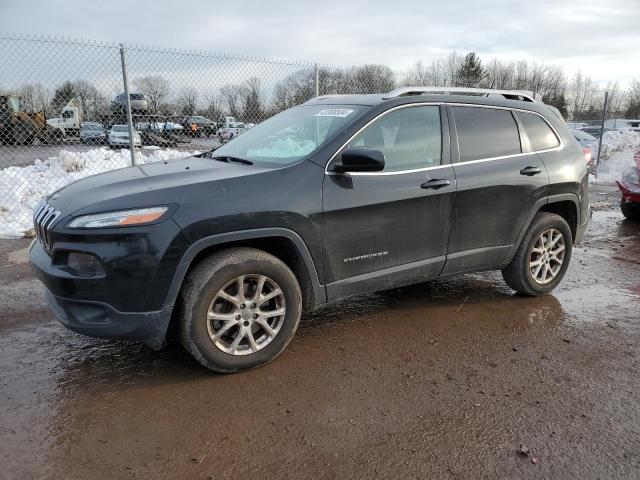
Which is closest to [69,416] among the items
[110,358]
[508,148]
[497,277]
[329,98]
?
[110,358]

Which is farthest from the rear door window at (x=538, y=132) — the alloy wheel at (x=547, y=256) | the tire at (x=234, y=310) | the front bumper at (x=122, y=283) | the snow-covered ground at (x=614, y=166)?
the snow-covered ground at (x=614, y=166)

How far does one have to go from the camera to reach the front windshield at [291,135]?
140 inches

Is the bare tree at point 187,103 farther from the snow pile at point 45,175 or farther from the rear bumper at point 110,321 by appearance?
the rear bumper at point 110,321

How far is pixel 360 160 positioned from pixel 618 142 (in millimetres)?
20538

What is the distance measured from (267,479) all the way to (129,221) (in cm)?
159

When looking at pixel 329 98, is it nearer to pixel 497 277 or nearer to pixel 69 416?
pixel 497 277

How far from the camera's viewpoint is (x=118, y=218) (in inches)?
111

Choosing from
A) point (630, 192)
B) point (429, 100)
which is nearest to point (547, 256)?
point (429, 100)

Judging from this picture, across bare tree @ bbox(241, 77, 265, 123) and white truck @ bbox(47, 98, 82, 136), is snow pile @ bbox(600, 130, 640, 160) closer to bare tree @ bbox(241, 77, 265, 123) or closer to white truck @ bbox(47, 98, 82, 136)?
bare tree @ bbox(241, 77, 265, 123)

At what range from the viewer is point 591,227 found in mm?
8242

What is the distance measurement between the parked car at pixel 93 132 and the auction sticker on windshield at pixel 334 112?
685cm

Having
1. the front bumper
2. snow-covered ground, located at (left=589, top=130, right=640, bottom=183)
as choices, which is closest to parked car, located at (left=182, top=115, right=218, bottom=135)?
the front bumper

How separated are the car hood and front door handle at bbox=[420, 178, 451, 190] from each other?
129 centimetres

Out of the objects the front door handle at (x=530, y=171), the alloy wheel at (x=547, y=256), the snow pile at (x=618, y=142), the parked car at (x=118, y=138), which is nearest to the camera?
the front door handle at (x=530, y=171)
